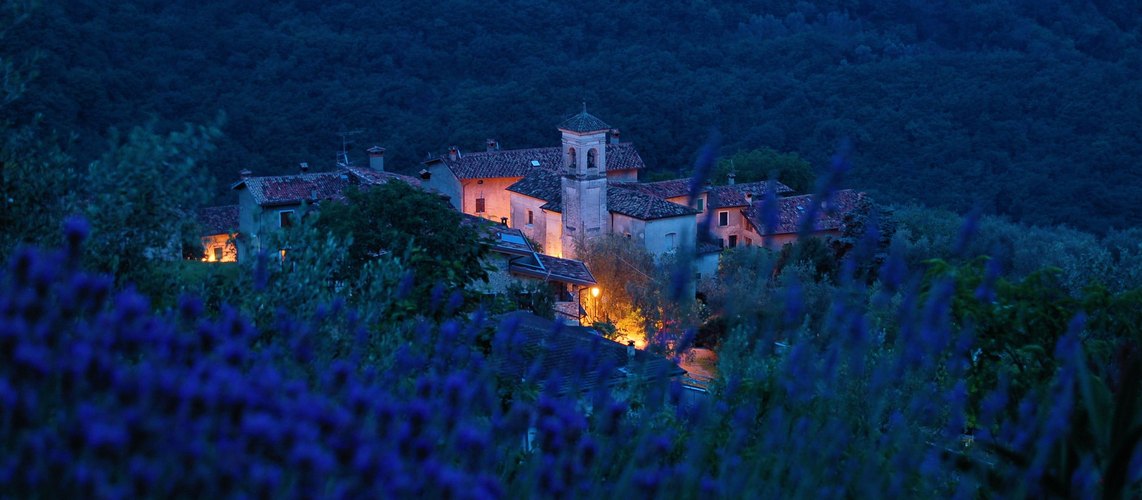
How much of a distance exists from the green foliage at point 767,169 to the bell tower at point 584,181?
1003cm

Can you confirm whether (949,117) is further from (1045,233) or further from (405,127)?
(405,127)

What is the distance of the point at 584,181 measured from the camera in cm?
3303

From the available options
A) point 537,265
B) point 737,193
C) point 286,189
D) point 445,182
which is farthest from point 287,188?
point 737,193

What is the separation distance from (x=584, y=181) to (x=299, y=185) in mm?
7902

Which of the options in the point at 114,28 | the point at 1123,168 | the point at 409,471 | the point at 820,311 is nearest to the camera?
the point at 409,471

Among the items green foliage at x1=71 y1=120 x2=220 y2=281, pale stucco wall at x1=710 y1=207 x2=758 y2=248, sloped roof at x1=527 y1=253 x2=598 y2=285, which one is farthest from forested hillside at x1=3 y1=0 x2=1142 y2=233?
green foliage at x1=71 y1=120 x2=220 y2=281

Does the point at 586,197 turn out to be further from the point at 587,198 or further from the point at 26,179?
the point at 26,179

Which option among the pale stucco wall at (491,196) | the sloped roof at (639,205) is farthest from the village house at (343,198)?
the sloped roof at (639,205)

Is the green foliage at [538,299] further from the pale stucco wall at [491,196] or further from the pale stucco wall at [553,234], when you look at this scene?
the pale stucco wall at [491,196]

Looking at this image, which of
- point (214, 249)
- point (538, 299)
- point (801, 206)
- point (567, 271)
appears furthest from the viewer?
point (801, 206)

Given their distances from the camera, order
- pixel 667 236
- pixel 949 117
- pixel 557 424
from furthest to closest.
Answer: pixel 949 117 → pixel 667 236 → pixel 557 424

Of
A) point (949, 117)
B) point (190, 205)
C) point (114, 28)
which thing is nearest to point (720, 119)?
point (949, 117)

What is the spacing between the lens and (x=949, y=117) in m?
51.9

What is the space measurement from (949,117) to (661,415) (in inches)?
2003
